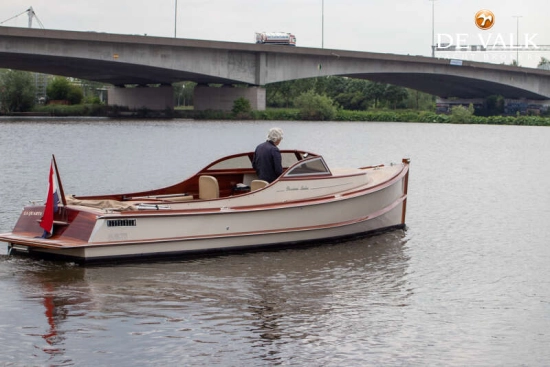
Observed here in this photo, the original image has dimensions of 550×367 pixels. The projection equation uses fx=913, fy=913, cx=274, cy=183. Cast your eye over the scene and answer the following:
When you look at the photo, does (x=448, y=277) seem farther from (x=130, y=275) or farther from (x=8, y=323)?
(x=8, y=323)

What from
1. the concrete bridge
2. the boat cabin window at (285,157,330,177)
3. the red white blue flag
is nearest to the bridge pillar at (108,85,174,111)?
the concrete bridge

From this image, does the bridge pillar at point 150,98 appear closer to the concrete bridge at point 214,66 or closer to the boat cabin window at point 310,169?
the concrete bridge at point 214,66

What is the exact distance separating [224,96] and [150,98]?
28.9 feet

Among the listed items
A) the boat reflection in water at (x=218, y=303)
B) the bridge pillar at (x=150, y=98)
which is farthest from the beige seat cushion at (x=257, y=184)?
the bridge pillar at (x=150, y=98)

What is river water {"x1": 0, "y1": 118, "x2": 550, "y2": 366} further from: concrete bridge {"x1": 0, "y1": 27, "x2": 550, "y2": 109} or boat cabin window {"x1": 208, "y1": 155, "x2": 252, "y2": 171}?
concrete bridge {"x1": 0, "y1": 27, "x2": 550, "y2": 109}

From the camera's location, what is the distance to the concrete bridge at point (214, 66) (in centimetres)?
6016

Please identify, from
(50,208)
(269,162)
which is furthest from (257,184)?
(50,208)

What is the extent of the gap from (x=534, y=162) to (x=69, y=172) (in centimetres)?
1990

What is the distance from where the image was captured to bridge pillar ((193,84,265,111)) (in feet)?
250

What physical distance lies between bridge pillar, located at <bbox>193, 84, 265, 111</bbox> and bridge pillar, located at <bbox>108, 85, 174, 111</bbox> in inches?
117

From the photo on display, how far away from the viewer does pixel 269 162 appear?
15477 mm

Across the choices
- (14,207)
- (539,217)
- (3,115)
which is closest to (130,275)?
(14,207)

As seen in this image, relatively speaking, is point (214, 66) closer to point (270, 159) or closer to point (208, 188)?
point (270, 159)

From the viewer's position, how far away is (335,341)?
968 centimetres
